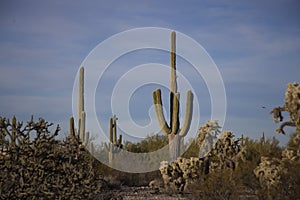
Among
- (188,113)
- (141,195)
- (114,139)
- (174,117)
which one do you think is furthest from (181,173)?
(114,139)

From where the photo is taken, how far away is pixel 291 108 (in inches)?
378

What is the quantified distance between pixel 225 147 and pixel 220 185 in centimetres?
542

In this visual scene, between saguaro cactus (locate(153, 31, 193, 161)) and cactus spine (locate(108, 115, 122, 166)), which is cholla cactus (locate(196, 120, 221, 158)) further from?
cactus spine (locate(108, 115, 122, 166))

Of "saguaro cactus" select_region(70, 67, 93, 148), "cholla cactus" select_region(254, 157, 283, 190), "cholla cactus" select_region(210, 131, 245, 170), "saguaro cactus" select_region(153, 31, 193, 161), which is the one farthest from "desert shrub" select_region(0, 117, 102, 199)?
"saguaro cactus" select_region(70, 67, 93, 148)

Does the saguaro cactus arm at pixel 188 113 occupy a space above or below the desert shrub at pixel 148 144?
above

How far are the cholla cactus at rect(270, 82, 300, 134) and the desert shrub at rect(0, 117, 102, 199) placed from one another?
11.8 feet

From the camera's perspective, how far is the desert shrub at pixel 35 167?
8.86 metres

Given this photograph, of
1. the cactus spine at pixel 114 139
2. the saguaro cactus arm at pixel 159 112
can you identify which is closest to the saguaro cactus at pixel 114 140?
the cactus spine at pixel 114 139

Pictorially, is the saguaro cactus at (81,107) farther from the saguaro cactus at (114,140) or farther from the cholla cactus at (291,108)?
the cholla cactus at (291,108)

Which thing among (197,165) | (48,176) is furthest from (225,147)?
(48,176)

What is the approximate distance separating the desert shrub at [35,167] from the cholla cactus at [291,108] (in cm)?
359

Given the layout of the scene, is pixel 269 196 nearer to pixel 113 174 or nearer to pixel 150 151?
pixel 113 174

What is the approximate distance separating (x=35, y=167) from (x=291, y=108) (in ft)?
14.9

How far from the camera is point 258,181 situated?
32.6ft
